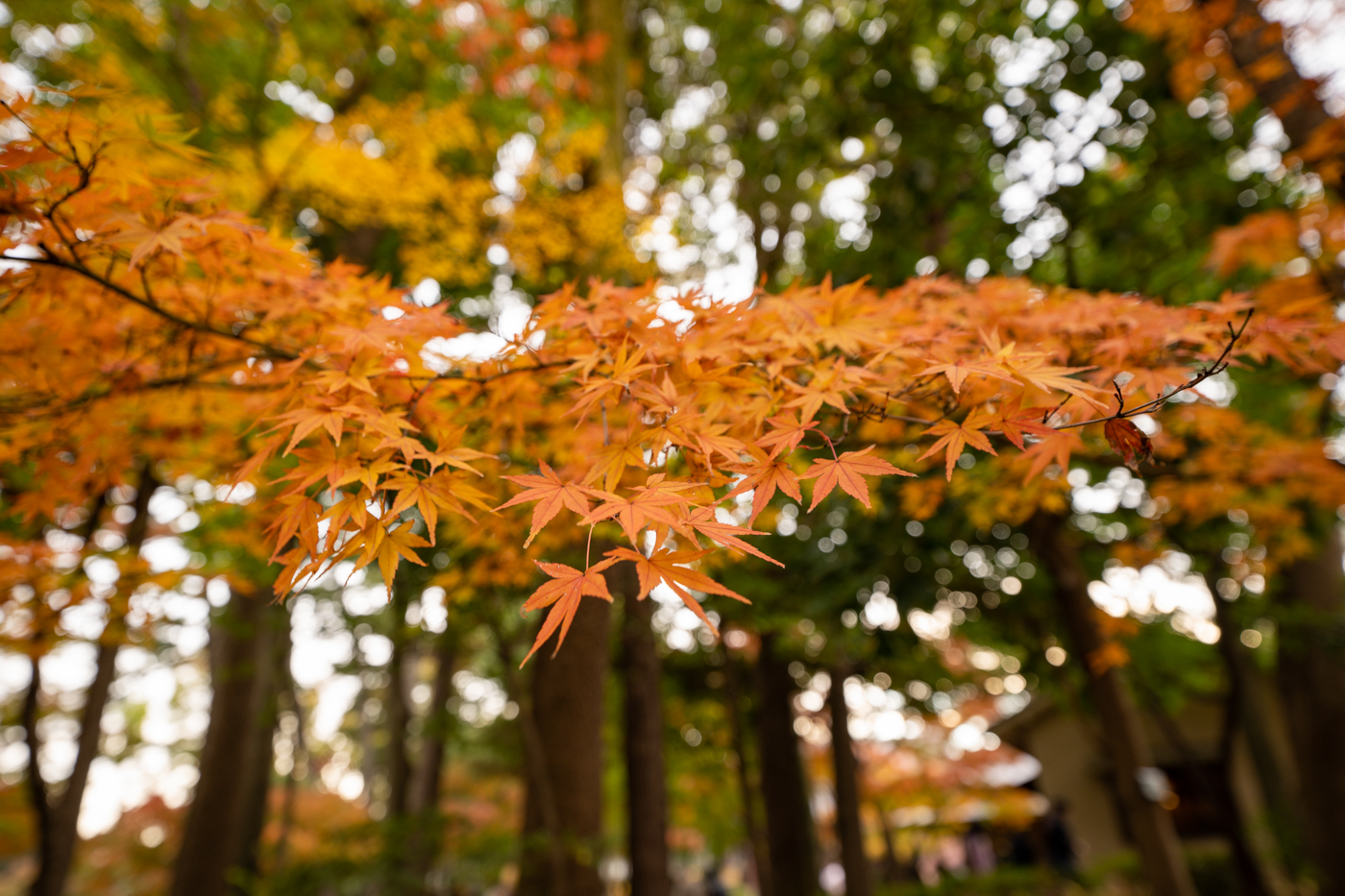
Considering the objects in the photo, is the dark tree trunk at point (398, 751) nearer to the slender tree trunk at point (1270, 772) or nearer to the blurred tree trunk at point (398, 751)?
the blurred tree trunk at point (398, 751)

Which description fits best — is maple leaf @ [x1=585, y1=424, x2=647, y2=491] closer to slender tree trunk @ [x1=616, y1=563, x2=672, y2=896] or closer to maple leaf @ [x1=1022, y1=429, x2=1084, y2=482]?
maple leaf @ [x1=1022, y1=429, x2=1084, y2=482]

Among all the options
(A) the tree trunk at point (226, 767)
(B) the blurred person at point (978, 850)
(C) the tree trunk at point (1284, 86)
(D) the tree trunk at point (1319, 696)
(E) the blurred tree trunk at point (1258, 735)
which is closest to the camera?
(C) the tree trunk at point (1284, 86)

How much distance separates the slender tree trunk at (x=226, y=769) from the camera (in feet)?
19.6

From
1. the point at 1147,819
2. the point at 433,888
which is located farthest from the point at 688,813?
the point at 1147,819

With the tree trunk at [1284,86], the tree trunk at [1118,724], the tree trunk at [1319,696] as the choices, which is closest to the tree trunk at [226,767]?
the tree trunk at [1118,724]

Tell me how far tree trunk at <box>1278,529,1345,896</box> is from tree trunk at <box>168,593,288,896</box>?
10384mm

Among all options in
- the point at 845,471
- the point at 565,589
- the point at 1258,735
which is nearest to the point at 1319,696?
the point at 1258,735

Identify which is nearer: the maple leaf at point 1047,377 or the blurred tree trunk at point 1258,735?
the maple leaf at point 1047,377

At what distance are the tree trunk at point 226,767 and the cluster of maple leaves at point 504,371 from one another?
3.94 m

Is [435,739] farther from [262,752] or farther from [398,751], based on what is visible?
[262,752]

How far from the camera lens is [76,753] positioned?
468 cm

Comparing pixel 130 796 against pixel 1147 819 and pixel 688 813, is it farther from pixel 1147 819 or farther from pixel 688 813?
pixel 1147 819

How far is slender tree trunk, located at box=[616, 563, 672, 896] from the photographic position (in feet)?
17.3

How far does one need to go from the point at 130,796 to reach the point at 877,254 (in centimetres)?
2265
